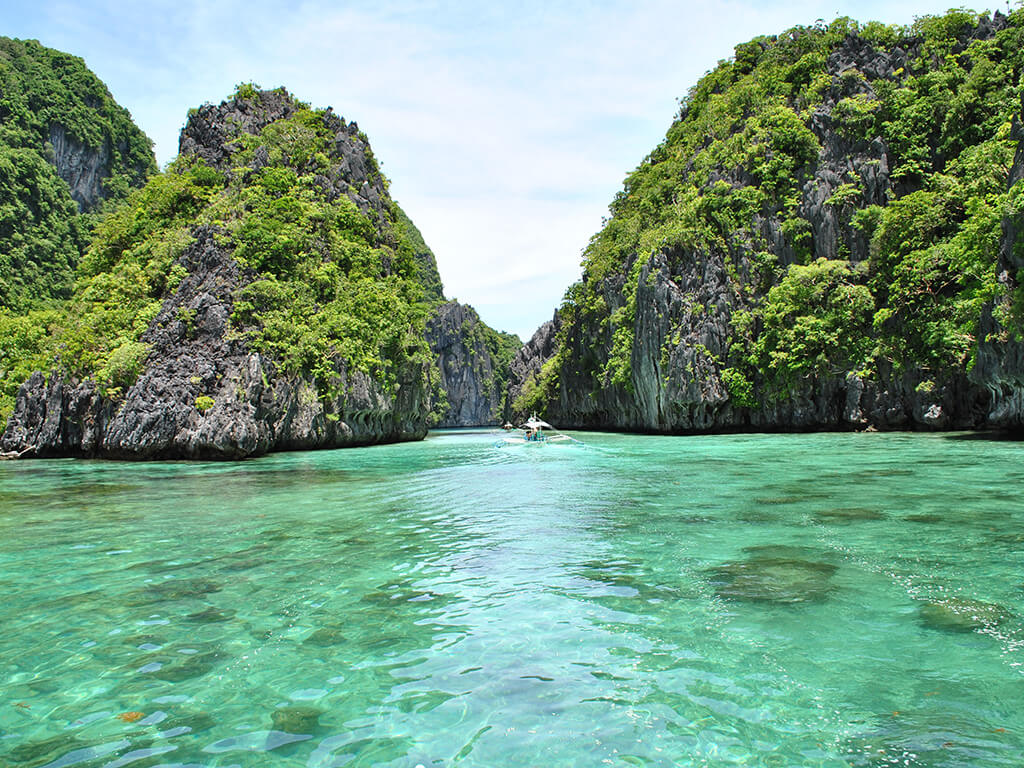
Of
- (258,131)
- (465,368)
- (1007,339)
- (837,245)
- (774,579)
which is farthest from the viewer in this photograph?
(465,368)

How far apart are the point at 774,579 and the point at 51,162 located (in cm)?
8392

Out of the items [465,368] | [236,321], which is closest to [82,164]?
[236,321]

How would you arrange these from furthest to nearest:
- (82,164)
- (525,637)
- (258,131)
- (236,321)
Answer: (82,164)
(258,131)
(236,321)
(525,637)

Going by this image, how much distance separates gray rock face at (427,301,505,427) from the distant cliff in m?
66.2

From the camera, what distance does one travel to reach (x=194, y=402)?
961 inches

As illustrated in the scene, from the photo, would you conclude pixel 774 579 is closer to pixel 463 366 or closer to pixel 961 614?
pixel 961 614

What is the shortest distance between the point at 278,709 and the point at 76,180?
8502cm

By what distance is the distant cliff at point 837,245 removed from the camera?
94.8ft

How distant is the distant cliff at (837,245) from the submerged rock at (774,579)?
74.4 ft

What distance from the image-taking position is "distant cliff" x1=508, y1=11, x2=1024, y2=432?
28891 millimetres

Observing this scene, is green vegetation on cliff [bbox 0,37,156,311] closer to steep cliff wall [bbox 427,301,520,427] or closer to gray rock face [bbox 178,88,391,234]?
gray rock face [bbox 178,88,391,234]

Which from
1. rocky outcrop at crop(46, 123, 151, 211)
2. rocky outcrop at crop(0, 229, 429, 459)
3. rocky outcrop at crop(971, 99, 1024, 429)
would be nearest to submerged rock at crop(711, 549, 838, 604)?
rocky outcrop at crop(971, 99, 1024, 429)

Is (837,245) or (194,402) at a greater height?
(837,245)

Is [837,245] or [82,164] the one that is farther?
[82,164]
